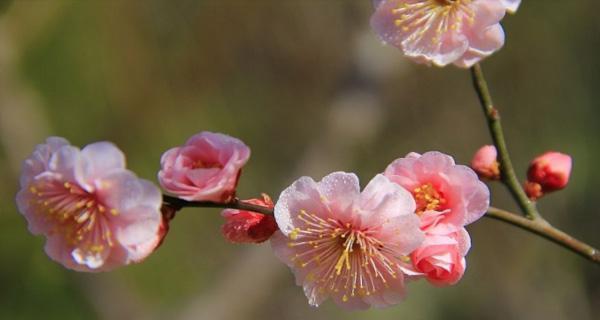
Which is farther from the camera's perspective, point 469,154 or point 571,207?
point 469,154

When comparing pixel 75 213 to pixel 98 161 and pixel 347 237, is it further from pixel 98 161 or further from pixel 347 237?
pixel 347 237

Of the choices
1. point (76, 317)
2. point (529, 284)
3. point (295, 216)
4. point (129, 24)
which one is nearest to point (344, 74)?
point (129, 24)

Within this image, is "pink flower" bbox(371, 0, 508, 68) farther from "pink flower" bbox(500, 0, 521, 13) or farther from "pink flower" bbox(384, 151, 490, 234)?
"pink flower" bbox(384, 151, 490, 234)

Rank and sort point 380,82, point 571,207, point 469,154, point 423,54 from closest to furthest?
point 423,54
point 380,82
point 571,207
point 469,154

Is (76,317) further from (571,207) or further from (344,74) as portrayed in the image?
(571,207)

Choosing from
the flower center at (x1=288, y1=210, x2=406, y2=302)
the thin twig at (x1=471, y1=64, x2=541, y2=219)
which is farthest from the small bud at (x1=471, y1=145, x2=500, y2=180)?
the flower center at (x1=288, y1=210, x2=406, y2=302)

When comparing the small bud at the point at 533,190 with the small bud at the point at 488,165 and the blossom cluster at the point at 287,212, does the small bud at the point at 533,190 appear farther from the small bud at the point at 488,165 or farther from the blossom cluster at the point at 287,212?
the blossom cluster at the point at 287,212

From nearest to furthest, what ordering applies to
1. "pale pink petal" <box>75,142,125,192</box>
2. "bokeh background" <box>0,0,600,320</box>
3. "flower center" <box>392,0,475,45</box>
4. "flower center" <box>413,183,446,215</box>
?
1. "pale pink petal" <box>75,142,125,192</box>
2. "flower center" <box>413,183,446,215</box>
3. "flower center" <box>392,0,475,45</box>
4. "bokeh background" <box>0,0,600,320</box>
